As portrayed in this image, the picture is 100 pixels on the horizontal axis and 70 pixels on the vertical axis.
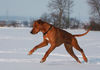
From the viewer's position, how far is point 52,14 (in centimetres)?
2920

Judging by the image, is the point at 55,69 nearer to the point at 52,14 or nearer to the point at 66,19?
the point at 52,14

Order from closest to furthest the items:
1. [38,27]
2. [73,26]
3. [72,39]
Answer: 1. [38,27]
2. [72,39]
3. [73,26]

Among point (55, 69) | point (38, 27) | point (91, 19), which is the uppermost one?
point (38, 27)

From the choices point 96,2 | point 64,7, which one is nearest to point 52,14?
point 64,7

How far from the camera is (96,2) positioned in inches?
1227

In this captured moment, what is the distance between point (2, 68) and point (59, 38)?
1.42 m

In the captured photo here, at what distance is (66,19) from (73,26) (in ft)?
6.64

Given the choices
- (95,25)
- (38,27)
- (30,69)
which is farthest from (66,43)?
(95,25)

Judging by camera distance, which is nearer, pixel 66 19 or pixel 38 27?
pixel 38 27

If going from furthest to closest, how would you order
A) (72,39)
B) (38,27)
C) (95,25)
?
(95,25) < (72,39) < (38,27)

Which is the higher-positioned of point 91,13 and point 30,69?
point 30,69

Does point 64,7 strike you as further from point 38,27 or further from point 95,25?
point 38,27

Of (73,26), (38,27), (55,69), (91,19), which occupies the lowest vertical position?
(73,26)

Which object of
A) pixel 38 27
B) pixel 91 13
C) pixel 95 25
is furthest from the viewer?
pixel 91 13
